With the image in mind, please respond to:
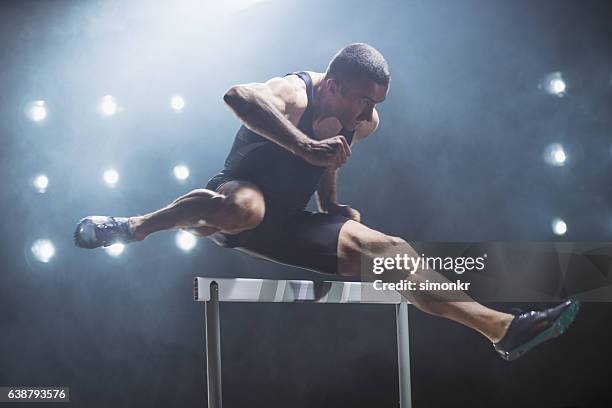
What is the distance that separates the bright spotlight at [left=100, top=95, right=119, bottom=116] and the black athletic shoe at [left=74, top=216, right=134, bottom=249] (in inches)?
18.1

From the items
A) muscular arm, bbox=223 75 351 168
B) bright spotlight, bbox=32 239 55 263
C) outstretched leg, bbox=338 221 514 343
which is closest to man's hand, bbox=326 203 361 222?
outstretched leg, bbox=338 221 514 343

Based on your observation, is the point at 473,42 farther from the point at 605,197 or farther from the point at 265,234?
the point at 265,234

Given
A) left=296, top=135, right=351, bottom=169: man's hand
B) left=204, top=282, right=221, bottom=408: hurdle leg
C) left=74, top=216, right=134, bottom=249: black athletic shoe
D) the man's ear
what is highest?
the man's ear

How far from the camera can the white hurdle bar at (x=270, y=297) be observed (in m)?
2.21

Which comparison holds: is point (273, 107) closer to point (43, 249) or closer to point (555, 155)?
point (43, 249)

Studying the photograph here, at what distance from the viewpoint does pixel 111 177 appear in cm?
318

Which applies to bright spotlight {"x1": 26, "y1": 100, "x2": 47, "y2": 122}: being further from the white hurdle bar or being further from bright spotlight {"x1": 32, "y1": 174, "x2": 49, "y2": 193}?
the white hurdle bar

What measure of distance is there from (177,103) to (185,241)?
0.61m

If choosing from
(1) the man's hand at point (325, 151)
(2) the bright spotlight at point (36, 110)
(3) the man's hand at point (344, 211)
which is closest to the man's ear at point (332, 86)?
(1) the man's hand at point (325, 151)

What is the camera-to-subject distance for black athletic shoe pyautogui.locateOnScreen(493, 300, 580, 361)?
8.91ft

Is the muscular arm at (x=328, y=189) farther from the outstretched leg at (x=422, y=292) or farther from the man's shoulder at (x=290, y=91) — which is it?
the man's shoulder at (x=290, y=91)

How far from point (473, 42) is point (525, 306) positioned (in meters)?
1.20

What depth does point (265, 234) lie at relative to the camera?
2986mm

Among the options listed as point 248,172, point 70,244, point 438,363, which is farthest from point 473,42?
point 70,244
